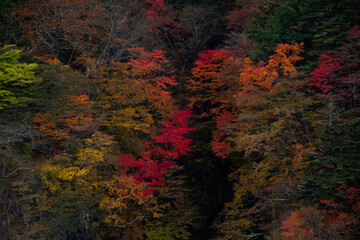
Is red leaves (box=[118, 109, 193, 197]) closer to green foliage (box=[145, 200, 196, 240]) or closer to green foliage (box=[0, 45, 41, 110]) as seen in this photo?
green foliage (box=[145, 200, 196, 240])

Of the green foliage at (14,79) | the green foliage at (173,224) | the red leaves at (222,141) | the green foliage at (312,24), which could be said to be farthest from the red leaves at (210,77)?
the green foliage at (14,79)

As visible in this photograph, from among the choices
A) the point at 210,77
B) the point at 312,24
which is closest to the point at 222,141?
the point at 210,77

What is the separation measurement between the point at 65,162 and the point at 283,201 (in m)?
9.69

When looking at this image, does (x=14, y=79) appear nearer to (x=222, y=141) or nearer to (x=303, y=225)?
(x=303, y=225)

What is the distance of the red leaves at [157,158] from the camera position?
50.4ft

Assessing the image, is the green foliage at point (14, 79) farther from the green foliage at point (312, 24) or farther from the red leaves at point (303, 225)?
the green foliage at point (312, 24)

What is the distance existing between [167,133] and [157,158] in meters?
2.34

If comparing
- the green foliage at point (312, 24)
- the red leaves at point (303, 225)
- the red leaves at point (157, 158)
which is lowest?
the red leaves at point (157, 158)

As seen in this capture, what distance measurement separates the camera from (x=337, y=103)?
42.8 ft

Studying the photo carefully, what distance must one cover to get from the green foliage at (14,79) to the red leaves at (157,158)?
199 inches

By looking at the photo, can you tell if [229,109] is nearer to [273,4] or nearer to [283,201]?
[273,4]

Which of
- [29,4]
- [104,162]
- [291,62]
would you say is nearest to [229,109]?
[291,62]

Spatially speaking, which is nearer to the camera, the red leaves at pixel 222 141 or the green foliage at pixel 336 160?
the green foliage at pixel 336 160

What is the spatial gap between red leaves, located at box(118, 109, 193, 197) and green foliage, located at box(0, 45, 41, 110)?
16.6ft
